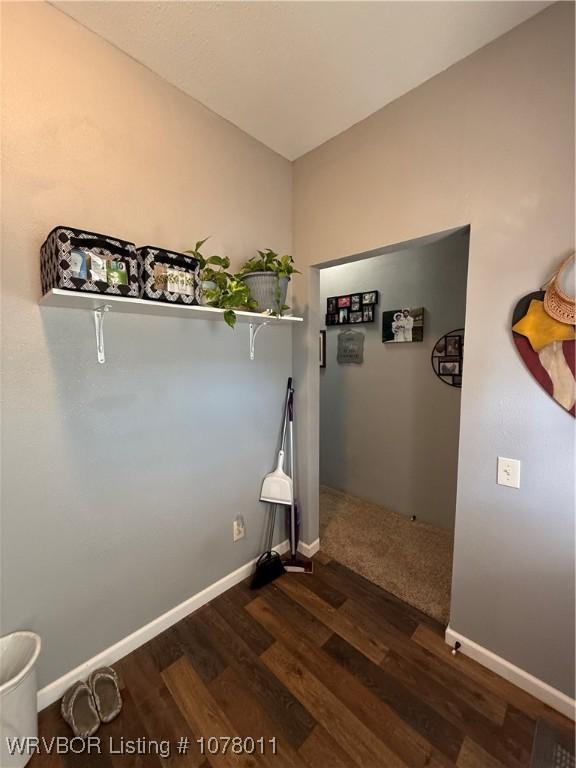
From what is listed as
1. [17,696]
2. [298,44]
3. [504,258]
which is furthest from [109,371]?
[504,258]

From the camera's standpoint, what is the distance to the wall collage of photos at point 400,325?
7.96 feet

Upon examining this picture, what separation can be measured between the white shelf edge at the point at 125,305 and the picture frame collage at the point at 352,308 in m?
1.58

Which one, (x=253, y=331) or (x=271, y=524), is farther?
(x=271, y=524)

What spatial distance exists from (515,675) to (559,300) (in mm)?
1624

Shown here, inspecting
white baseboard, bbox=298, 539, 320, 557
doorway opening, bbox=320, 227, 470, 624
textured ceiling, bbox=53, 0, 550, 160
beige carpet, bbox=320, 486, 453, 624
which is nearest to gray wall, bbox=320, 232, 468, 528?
doorway opening, bbox=320, 227, 470, 624

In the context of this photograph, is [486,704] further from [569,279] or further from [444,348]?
[444,348]

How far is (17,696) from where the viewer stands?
1047 millimetres

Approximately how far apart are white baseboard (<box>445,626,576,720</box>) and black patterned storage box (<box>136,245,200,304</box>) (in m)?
2.10

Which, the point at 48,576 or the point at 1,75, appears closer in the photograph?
the point at 1,75

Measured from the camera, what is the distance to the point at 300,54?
53.3 inches

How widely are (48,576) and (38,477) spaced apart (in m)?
0.42

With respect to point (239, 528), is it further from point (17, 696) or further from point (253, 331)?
point (253, 331)

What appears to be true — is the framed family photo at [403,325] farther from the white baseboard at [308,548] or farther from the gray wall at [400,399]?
the white baseboard at [308,548]

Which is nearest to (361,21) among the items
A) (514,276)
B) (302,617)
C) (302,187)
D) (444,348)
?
(302,187)
